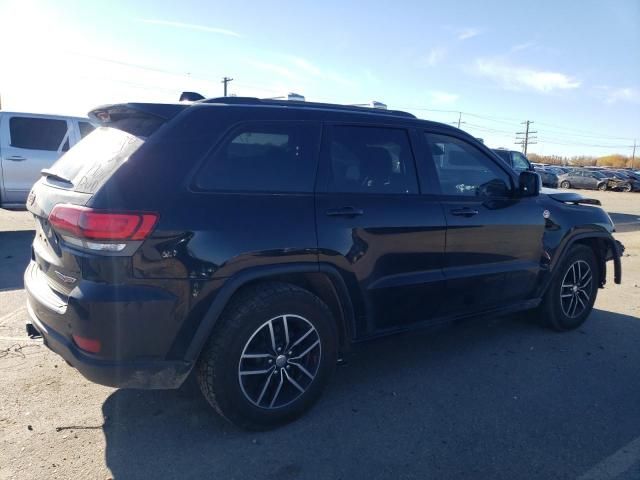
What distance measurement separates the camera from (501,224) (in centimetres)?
412

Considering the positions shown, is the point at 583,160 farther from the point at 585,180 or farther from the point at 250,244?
the point at 250,244

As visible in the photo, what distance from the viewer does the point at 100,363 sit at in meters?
2.60

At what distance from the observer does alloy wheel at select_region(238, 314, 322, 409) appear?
2975mm

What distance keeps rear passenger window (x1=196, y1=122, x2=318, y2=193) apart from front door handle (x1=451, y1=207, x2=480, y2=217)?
123cm

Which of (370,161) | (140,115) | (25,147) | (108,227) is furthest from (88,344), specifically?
(25,147)

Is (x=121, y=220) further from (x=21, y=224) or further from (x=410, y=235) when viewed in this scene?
(x=21, y=224)

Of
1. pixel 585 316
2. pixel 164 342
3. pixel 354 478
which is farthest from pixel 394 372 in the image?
pixel 585 316

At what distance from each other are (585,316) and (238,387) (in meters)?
3.78

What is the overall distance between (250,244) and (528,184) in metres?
2.62

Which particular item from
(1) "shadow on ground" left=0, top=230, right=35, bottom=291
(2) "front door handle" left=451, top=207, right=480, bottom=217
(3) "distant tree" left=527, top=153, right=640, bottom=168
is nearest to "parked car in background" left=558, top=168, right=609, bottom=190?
(1) "shadow on ground" left=0, top=230, right=35, bottom=291

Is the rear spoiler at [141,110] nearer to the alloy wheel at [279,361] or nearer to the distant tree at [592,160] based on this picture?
the alloy wheel at [279,361]

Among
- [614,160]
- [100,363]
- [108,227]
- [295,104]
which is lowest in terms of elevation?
[100,363]

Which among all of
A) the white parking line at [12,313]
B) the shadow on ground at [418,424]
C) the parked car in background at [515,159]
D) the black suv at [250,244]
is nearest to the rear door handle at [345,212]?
the black suv at [250,244]

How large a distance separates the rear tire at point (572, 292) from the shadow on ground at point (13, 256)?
18.7ft
